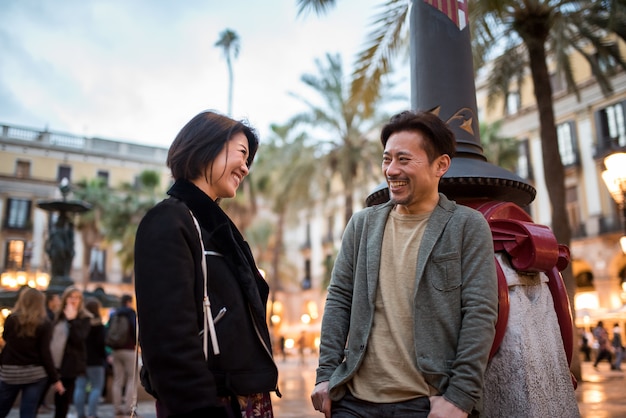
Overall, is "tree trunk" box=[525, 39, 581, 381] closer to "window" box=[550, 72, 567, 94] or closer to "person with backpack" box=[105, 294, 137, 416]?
"person with backpack" box=[105, 294, 137, 416]

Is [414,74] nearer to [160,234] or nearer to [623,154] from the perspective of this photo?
[160,234]

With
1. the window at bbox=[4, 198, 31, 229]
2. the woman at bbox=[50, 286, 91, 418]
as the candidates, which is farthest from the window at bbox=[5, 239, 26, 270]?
the woman at bbox=[50, 286, 91, 418]

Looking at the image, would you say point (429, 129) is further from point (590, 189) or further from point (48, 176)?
point (48, 176)

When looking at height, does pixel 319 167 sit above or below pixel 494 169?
above

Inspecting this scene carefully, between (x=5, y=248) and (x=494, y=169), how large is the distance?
51.9 meters

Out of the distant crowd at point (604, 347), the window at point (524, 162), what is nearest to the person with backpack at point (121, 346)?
the distant crowd at point (604, 347)

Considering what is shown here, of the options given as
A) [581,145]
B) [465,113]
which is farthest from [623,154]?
[581,145]

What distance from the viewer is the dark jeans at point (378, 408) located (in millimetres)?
1973

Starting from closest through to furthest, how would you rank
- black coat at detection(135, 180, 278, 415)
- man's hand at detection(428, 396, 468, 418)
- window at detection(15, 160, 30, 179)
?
black coat at detection(135, 180, 278, 415)
man's hand at detection(428, 396, 468, 418)
window at detection(15, 160, 30, 179)

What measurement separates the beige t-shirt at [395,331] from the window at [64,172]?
5256 centimetres

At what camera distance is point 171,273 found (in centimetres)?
177

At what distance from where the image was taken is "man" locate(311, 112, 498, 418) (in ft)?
6.47

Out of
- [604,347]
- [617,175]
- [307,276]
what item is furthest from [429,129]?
[307,276]

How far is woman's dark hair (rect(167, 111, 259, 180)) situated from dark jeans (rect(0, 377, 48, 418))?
418 centimetres
